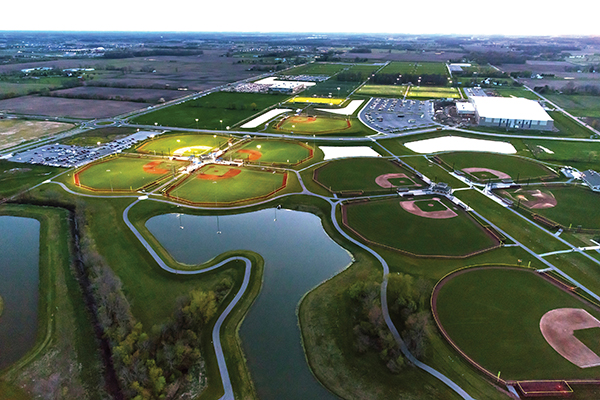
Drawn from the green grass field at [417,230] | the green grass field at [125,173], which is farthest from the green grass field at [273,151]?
the green grass field at [417,230]

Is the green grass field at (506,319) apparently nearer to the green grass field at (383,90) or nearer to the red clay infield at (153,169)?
the red clay infield at (153,169)

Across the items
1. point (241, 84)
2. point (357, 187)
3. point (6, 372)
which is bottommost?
point (6, 372)

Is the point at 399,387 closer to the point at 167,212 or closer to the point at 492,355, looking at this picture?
the point at 492,355

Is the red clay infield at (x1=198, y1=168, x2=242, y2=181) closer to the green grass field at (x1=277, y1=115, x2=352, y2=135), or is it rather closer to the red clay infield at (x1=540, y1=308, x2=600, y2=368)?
the green grass field at (x1=277, y1=115, x2=352, y2=135)

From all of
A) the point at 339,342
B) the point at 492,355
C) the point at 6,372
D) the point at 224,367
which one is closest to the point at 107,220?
the point at 6,372

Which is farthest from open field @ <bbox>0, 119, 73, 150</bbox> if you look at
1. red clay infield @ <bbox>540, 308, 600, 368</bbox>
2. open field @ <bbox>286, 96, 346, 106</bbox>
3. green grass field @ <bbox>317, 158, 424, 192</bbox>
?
red clay infield @ <bbox>540, 308, 600, 368</bbox>
